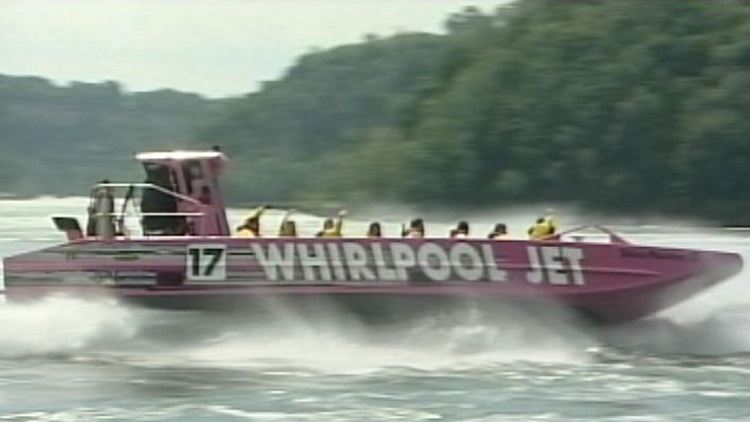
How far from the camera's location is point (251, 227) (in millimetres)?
21547

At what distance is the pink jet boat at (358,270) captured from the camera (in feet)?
65.8

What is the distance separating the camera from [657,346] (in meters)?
20.5

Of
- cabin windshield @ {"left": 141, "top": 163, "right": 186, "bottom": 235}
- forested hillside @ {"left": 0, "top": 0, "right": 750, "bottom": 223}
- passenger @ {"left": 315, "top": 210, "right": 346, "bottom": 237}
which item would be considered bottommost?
passenger @ {"left": 315, "top": 210, "right": 346, "bottom": 237}

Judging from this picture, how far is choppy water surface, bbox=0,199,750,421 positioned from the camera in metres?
16.5

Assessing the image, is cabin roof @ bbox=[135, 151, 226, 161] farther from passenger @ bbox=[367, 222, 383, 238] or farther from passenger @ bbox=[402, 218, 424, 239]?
passenger @ bbox=[402, 218, 424, 239]

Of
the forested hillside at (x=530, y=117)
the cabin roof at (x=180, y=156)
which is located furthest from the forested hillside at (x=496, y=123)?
the cabin roof at (x=180, y=156)

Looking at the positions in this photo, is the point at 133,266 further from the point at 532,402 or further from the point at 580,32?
the point at 580,32

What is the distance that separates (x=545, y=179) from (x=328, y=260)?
46.7m

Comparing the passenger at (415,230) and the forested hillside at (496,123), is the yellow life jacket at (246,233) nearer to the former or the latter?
the passenger at (415,230)

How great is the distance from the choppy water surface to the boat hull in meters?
0.25

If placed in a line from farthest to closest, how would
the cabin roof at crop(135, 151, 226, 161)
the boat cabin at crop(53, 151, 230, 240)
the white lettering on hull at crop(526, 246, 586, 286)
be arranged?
the cabin roof at crop(135, 151, 226, 161)
the boat cabin at crop(53, 151, 230, 240)
the white lettering on hull at crop(526, 246, 586, 286)

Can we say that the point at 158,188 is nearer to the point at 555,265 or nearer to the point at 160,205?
the point at 160,205

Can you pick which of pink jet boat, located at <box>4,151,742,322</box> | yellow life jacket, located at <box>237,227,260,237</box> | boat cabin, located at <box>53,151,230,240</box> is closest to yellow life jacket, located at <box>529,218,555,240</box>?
pink jet boat, located at <box>4,151,742,322</box>

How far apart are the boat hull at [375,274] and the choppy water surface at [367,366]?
249 millimetres
